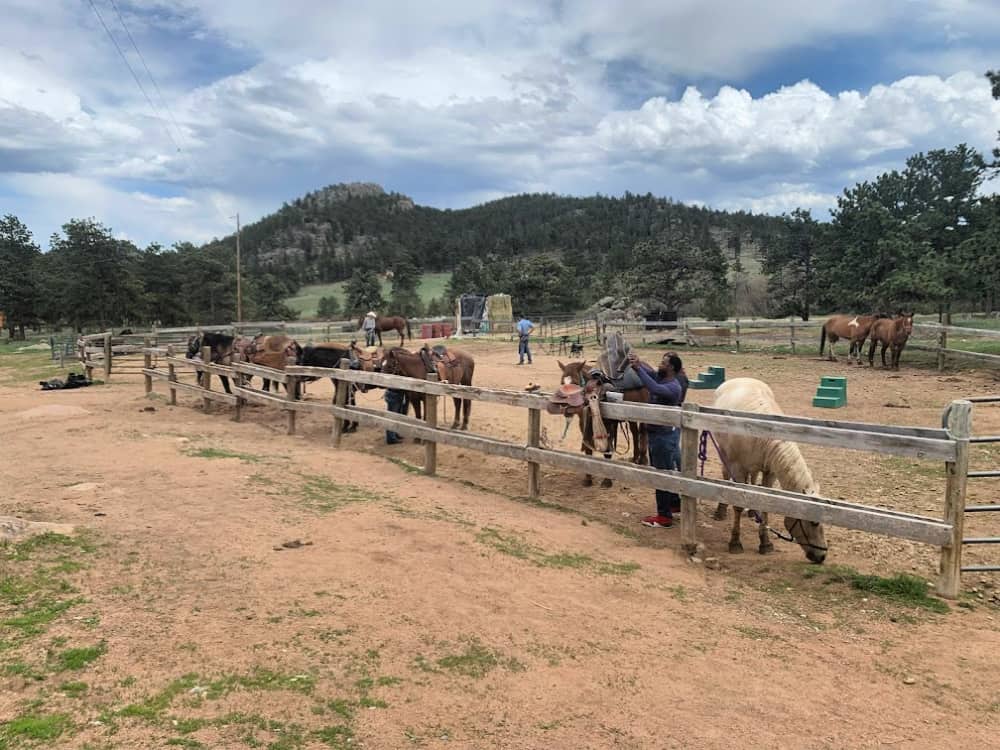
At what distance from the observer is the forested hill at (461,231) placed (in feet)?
402

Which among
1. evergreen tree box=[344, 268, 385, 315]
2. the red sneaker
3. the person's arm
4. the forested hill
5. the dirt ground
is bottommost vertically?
the red sneaker

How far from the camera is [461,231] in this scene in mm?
154500

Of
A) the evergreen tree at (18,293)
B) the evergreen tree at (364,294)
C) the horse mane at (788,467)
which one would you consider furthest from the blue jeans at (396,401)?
the evergreen tree at (364,294)

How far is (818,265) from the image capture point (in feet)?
101

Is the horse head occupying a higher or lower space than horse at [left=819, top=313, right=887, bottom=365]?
lower

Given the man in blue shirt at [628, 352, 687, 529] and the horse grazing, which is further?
the man in blue shirt at [628, 352, 687, 529]

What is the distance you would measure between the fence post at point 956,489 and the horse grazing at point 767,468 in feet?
2.90

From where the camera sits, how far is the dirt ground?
2.80 meters

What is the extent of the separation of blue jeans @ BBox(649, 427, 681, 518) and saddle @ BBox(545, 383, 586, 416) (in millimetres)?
809

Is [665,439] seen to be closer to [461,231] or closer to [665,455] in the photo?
[665,455]

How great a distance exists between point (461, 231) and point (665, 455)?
153296 millimetres

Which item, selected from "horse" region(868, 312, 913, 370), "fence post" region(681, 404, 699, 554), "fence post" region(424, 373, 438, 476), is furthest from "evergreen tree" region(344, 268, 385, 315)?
"fence post" region(681, 404, 699, 554)

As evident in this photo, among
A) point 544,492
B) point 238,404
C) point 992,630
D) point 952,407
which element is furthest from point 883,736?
point 238,404

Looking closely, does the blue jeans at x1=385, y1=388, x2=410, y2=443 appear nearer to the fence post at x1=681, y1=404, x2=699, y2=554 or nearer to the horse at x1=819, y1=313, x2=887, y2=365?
the fence post at x1=681, y1=404, x2=699, y2=554
